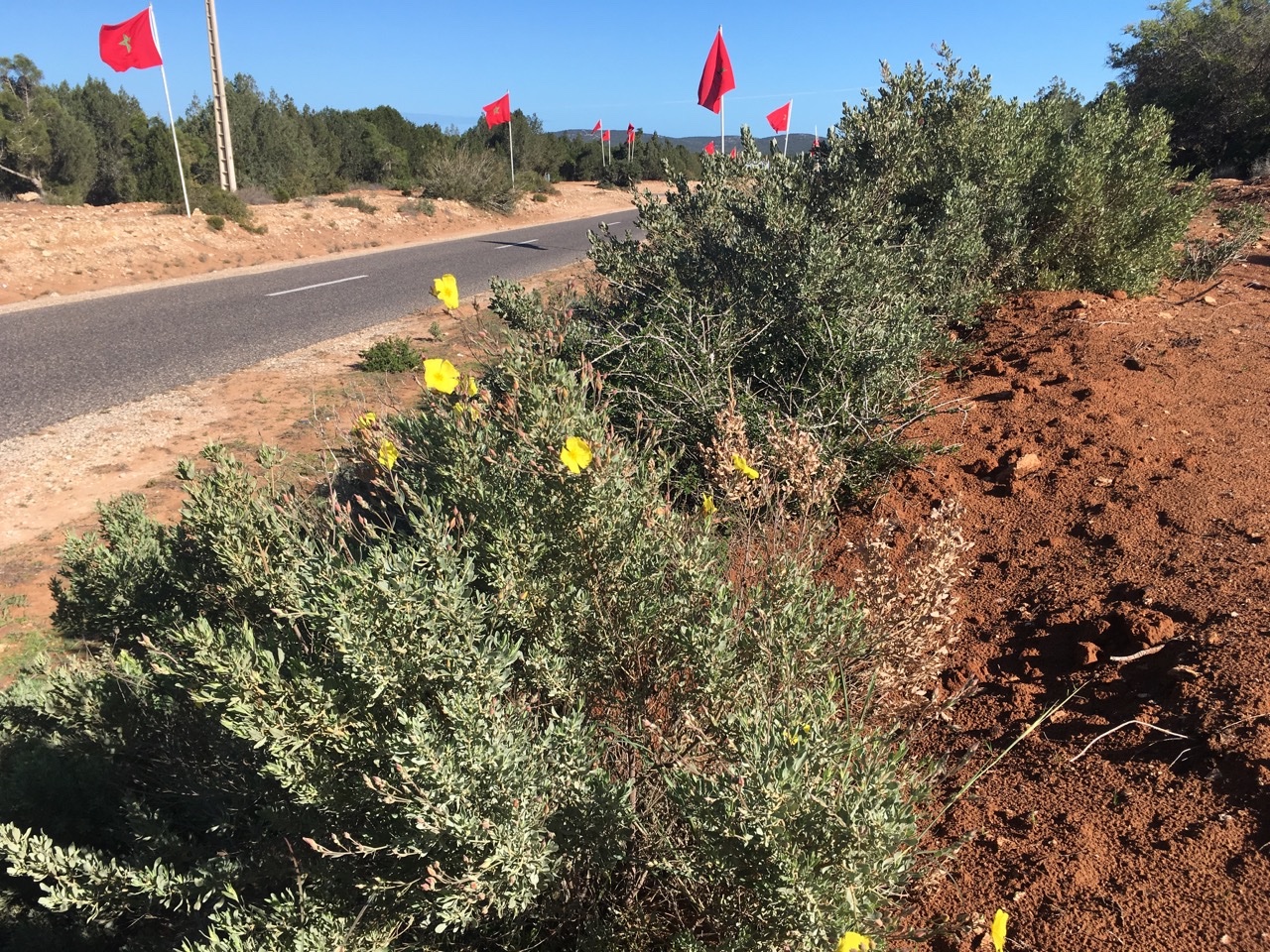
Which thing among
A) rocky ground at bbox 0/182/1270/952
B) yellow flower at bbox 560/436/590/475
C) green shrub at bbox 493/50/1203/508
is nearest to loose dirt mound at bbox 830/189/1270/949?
rocky ground at bbox 0/182/1270/952

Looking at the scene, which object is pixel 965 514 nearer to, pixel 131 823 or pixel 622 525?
pixel 622 525

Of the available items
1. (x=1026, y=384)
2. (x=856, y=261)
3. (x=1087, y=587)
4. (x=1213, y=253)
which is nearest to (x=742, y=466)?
(x=1087, y=587)

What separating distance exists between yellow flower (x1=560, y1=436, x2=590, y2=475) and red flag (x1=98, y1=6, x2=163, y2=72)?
16.9 metres

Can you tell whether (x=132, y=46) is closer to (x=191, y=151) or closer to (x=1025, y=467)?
(x=191, y=151)

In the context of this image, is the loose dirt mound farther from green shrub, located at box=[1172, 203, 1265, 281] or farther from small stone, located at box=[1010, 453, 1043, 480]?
green shrub, located at box=[1172, 203, 1265, 281]

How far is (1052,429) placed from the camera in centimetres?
376

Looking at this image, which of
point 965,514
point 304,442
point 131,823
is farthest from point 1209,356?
point 304,442

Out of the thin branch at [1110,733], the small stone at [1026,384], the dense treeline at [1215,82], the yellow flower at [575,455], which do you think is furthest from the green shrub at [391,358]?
the dense treeline at [1215,82]

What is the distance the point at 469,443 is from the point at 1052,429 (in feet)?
9.72

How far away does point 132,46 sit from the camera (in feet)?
47.3

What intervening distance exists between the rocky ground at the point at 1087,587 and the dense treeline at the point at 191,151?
1800 cm

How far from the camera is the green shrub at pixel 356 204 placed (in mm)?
20141

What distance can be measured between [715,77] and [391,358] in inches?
275

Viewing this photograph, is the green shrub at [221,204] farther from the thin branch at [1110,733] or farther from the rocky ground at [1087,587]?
the thin branch at [1110,733]
